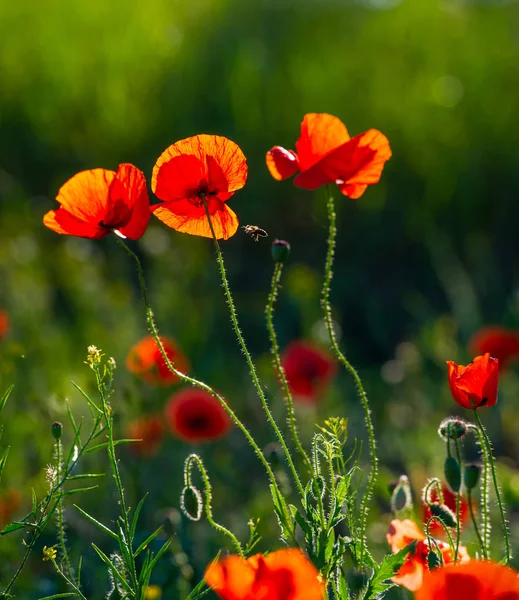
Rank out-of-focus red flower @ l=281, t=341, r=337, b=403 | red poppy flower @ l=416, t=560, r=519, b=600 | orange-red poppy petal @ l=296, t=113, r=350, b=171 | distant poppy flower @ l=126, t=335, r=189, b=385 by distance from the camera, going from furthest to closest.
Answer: out-of-focus red flower @ l=281, t=341, r=337, b=403 → distant poppy flower @ l=126, t=335, r=189, b=385 → orange-red poppy petal @ l=296, t=113, r=350, b=171 → red poppy flower @ l=416, t=560, r=519, b=600

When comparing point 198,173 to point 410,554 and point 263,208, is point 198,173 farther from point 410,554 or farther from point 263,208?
point 263,208

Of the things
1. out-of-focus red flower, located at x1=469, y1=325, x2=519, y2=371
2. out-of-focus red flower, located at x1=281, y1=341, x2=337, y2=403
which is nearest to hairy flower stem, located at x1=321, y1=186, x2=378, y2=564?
out-of-focus red flower, located at x1=281, y1=341, x2=337, y2=403

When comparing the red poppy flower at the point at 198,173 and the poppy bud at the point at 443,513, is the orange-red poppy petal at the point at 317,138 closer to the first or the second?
the red poppy flower at the point at 198,173

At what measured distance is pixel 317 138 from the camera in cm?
114

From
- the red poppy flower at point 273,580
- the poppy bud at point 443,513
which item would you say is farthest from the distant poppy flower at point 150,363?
the red poppy flower at point 273,580

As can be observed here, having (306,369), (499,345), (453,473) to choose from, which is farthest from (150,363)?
(453,473)

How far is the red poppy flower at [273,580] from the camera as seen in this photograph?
2.52 ft

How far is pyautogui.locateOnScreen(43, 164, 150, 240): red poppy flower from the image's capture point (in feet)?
3.54

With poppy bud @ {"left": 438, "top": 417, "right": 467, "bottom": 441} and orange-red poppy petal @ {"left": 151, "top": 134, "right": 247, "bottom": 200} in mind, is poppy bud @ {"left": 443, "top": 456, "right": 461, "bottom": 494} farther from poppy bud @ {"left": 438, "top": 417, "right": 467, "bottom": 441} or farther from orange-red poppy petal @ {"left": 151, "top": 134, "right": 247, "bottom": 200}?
orange-red poppy petal @ {"left": 151, "top": 134, "right": 247, "bottom": 200}

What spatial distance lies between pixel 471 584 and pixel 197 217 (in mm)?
562

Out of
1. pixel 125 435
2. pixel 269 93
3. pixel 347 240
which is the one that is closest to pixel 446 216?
pixel 347 240

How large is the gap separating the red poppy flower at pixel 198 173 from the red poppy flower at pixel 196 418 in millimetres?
1026

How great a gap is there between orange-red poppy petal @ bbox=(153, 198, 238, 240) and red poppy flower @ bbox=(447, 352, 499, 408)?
306mm

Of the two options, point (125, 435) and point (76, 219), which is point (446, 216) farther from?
point (76, 219)
